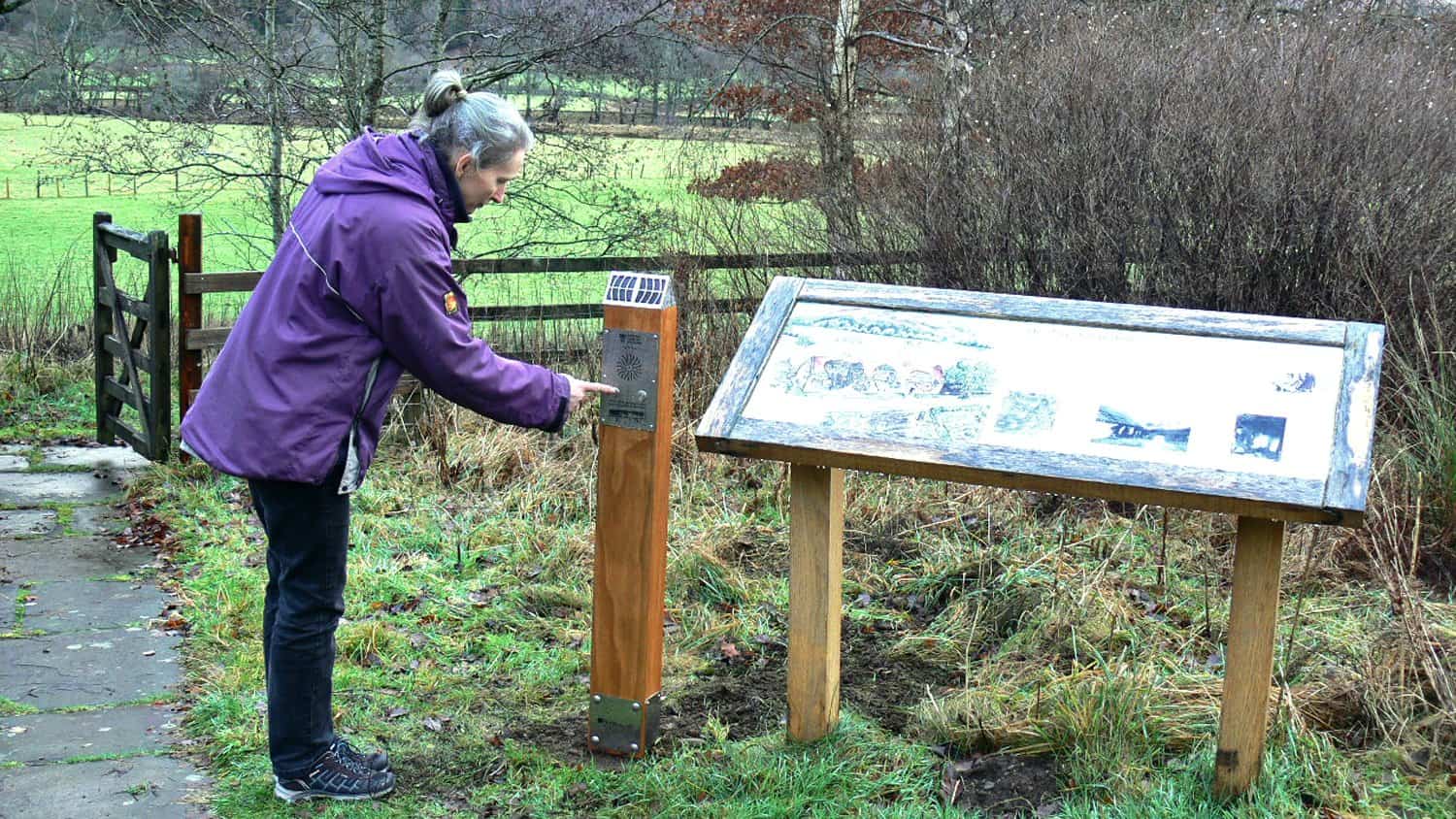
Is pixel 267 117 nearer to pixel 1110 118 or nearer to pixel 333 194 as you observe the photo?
pixel 1110 118

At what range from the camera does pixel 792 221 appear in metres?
10.2

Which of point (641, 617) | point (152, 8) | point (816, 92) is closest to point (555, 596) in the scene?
A: point (641, 617)

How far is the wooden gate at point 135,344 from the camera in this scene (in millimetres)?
7816

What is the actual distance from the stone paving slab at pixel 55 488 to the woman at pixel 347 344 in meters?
4.37

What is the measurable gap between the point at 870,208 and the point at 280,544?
20.3ft

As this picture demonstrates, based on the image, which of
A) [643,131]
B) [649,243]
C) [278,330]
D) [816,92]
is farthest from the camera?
[816,92]

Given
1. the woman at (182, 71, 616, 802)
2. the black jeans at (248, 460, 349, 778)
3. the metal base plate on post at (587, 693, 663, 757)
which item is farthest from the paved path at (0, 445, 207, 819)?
the metal base plate on post at (587, 693, 663, 757)

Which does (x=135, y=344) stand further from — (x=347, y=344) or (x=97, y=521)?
(x=347, y=344)

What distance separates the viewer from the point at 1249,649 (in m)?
3.40

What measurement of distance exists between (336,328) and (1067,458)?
1.83 m

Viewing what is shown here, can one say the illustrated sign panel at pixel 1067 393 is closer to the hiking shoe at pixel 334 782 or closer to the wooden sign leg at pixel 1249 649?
the wooden sign leg at pixel 1249 649

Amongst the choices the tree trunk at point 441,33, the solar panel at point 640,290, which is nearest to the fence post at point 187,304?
the tree trunk at point 441,33

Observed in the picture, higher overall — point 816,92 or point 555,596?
point 816,92

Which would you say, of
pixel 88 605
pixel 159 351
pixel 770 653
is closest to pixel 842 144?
pixel 159 351
